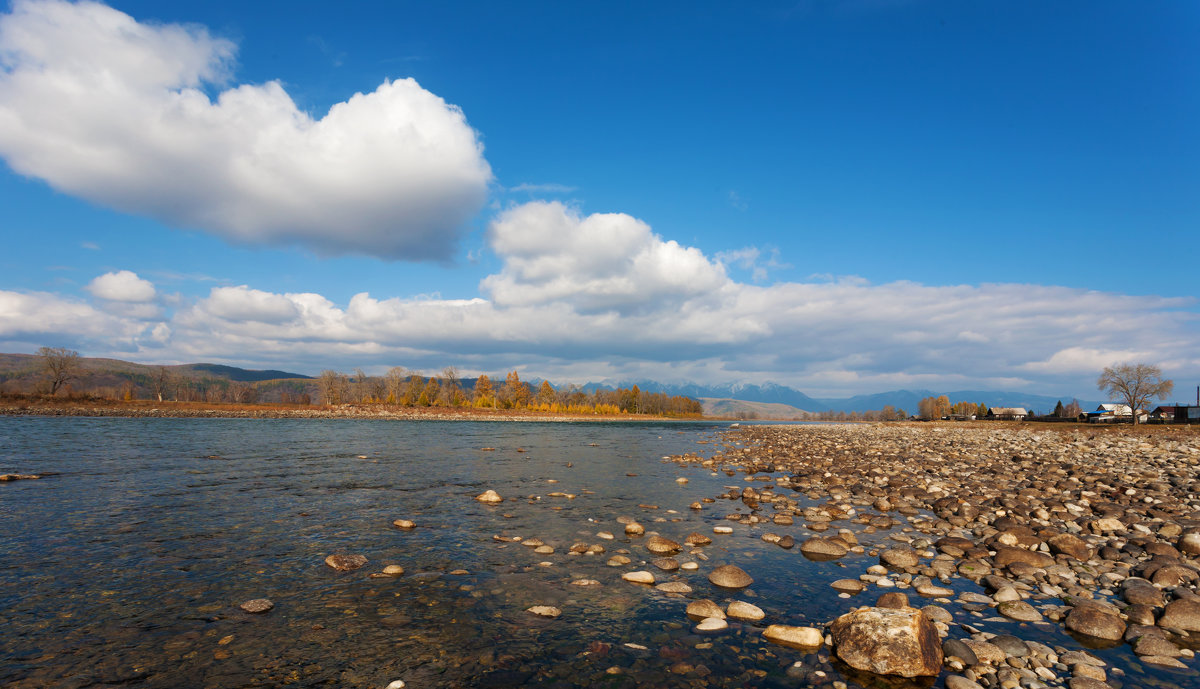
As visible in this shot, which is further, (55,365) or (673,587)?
(55,365)

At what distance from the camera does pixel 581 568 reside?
10.6 metres

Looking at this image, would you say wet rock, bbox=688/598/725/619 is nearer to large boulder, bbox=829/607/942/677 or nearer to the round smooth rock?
large boulder, bbox=829/607/942/677

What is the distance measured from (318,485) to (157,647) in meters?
14.2

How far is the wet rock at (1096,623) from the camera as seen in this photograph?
24.0 feet

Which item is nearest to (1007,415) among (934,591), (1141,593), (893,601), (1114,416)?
(1114,416)

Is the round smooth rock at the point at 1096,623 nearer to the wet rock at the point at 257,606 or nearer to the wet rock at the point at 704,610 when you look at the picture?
the wet rock at the point at 704,610

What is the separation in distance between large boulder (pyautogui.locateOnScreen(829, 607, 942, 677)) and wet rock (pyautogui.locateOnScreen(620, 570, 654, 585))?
12.1 ft

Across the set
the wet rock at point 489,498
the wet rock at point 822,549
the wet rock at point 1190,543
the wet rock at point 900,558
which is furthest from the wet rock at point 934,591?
the wet rock at point 489,498

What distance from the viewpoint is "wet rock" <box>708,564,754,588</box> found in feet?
32.0

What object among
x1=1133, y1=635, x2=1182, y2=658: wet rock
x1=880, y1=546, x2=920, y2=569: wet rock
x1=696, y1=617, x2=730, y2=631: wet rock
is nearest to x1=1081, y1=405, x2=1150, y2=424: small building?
x1=880, y1=546, x2=920, y2=569: wet rock

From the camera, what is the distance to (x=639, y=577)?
393 inches

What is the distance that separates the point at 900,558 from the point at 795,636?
5174 mm

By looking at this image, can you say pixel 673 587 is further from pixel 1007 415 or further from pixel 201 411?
pixel 1007 415

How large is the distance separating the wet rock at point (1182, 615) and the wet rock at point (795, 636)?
5330 mm
